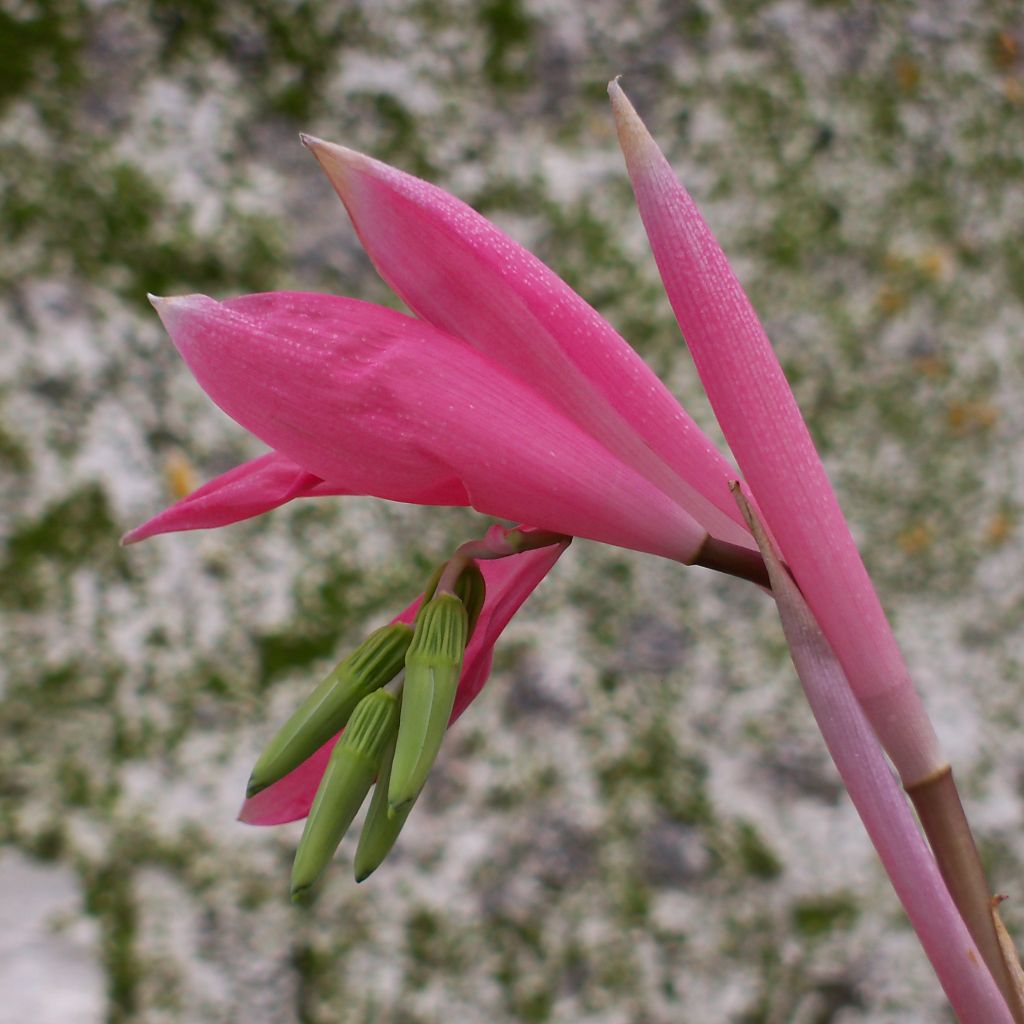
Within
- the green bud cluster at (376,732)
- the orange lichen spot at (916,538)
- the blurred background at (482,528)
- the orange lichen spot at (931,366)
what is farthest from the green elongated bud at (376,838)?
the orange lichen spot at (931,366)

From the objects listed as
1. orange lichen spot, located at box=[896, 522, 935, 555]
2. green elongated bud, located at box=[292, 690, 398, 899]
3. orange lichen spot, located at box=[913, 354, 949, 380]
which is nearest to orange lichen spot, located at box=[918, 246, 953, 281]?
orange lichen spot, located at box=[913, 354, 949, 380]

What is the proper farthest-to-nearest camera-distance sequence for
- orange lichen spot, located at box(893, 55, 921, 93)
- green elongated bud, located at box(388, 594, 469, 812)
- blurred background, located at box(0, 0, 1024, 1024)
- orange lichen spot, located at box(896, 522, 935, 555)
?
orange lichen spot, located at box(893, 55, 921, 93) → orange lichen spot, located at box(896, 522, 935, 555) → blurred background, located at box(0, 0, 1024, 1024) → green elongated bud, located at box(388, 594, 469, 812)

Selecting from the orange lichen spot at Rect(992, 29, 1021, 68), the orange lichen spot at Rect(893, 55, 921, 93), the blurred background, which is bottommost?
the blurred background

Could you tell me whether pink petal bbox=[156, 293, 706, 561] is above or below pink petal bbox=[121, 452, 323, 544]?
above

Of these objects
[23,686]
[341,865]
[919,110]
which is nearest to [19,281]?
[23,686]

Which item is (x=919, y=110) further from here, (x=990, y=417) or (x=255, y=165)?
(x=255, y=165)

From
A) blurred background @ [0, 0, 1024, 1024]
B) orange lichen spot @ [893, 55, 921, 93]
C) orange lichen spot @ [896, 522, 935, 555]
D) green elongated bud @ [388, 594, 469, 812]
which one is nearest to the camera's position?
green elongated bud @ [388, 594, 469, 812]

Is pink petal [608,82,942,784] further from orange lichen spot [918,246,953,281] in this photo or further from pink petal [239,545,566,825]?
orange lichen spot [918,246,953,281]
